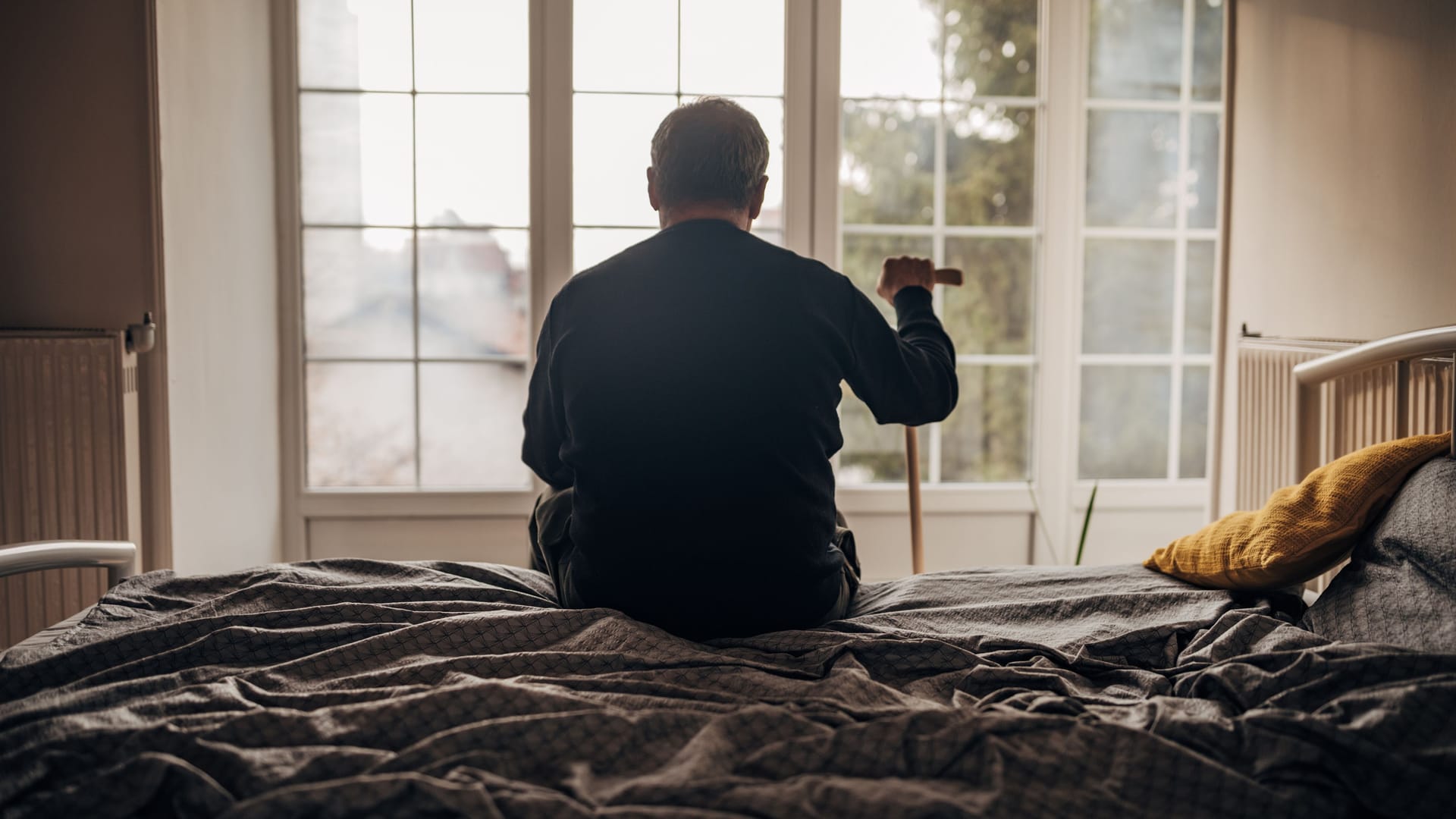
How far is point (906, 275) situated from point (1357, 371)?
101 centimetres

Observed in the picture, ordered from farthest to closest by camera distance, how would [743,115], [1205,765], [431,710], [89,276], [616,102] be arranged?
[616,102], [89,276], [743,115], [431,710], [1205,765]

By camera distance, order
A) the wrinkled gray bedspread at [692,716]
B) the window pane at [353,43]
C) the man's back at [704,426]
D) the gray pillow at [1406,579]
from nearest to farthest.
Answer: the wrinkled gray bedspread at [692,716], the gray pillow at [1406,579], the man's back at [704,426], the window pane at [353,43]

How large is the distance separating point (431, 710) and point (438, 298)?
8.06ft

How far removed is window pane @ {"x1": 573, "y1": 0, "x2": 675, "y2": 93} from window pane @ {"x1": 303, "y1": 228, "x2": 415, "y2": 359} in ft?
2.44

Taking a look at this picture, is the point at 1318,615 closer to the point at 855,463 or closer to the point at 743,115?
the point at 743,115

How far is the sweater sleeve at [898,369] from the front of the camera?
1.57 m

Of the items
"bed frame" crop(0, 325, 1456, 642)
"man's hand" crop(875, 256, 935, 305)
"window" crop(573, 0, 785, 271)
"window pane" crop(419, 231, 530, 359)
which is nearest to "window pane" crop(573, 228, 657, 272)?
"window" crop(573, 0, 785, 271)

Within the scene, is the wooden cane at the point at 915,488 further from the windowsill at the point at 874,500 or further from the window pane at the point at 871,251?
the window pane at the point at 871,251

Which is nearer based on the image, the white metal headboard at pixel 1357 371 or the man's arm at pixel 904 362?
the man's arm at pixel 904 362

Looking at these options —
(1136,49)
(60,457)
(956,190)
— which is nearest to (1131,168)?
(1136,49)

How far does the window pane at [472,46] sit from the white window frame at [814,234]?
0.23 feet

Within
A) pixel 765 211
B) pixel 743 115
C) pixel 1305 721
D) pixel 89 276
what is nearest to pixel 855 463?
pixel 765 211

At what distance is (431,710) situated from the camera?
42.6 inches

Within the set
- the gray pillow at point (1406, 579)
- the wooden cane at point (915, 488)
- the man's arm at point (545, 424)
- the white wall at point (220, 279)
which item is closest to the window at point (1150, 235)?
the wooden cane at point (915, 488)
